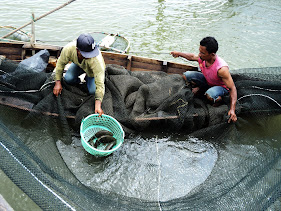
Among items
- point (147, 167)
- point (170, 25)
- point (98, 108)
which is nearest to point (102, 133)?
point (98, 108)

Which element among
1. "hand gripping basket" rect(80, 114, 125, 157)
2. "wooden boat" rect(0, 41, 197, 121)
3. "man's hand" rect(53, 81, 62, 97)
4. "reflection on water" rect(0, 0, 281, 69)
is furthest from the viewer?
"reflection on water" rect(0, 0, 281, 69)

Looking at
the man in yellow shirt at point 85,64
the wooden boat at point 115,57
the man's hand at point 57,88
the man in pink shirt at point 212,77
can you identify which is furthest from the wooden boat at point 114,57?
the man's hand at point 57,88

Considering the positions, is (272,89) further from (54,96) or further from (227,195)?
(54,96)

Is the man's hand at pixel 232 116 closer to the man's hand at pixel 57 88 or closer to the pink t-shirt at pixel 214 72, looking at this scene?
the pink t-shirt at pixel 214 72

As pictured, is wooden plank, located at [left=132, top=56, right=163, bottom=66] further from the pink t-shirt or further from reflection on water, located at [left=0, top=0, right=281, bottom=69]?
reflection on water, located at [left=0, top=0, right=281, bottom=69]

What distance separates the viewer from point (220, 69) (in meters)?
3.63

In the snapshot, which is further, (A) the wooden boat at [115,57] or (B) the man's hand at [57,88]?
(A) the wooden boat at [115,57]

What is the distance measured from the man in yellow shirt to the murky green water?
1079mm

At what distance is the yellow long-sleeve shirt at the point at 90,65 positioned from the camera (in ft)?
10.9

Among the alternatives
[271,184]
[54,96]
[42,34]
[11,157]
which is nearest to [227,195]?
[271,184]

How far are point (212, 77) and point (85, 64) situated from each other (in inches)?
80.7

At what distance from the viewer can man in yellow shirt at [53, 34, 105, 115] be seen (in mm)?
3136

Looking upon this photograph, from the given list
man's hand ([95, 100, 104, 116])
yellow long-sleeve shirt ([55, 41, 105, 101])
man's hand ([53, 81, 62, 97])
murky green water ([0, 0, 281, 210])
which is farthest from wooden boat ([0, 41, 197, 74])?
man's hand ([95, 100, 104, 116])

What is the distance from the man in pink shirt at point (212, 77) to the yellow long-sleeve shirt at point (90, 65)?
1.54 m
